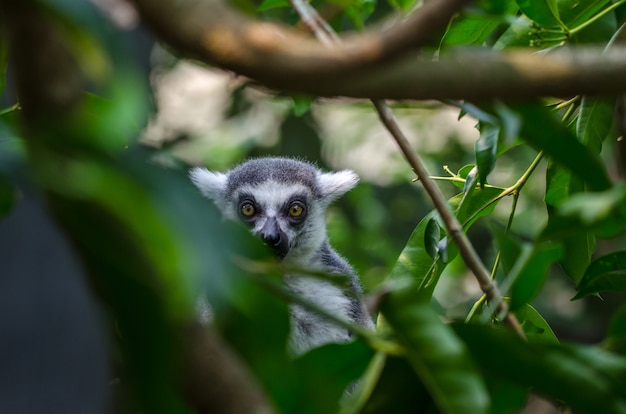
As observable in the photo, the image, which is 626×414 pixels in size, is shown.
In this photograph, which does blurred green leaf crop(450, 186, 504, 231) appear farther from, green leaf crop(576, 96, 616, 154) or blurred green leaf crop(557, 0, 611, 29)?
blurred green leaf crop(557, 0, 611, 29)

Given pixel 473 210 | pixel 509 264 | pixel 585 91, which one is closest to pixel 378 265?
pixel 473 210

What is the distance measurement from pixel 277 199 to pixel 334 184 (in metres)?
0.36

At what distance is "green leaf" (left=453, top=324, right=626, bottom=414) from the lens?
0.73 meters

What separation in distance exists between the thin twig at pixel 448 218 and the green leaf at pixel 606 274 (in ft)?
0.32

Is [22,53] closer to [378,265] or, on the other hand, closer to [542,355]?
[542,355]

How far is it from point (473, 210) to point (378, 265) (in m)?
3.08

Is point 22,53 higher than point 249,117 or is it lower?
higher

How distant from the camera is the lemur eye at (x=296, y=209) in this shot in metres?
2.62

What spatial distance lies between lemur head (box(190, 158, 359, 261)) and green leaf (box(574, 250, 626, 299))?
1393 mm

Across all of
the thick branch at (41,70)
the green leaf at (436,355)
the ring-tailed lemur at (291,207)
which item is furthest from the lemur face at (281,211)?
the thick branch at (41,70)

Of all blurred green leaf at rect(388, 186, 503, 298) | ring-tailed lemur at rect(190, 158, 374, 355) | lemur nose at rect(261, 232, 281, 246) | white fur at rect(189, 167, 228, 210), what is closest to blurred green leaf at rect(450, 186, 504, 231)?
blurred green leaf at rect(388, 186, 503, 298)

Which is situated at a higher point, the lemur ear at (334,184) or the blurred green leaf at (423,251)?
the blurred green leaf at (423,251)

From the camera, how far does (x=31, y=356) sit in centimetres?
405

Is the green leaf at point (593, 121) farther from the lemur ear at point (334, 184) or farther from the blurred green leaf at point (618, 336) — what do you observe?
the lemur ear at point (334, 184)
